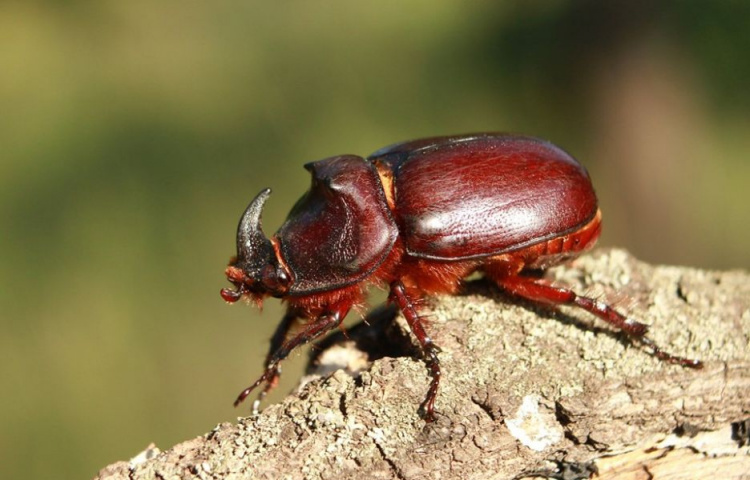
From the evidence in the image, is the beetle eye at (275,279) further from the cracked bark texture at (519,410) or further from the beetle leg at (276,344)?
the cracked bark texture at (519,410)

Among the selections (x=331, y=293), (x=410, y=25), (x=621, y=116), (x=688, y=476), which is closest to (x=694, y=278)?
(x=688, y=476)

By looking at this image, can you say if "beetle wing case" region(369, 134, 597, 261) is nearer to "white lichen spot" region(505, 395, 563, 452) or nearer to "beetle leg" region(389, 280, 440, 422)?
"beetle leg" region(389, 280, 440, 422)

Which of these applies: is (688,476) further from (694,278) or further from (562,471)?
(694,278)

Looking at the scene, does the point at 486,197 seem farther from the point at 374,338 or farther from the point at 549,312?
the point at 374,338

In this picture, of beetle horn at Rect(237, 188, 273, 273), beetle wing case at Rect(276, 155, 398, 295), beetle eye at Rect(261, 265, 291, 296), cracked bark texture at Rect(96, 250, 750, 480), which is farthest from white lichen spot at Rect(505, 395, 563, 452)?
beetle horn at Rect(237, 188, 273, 273)

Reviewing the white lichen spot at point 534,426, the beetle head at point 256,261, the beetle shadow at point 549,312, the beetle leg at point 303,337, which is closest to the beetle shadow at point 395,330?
the beetle shadow at point 549,312

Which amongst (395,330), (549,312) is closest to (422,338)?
(395,330)
